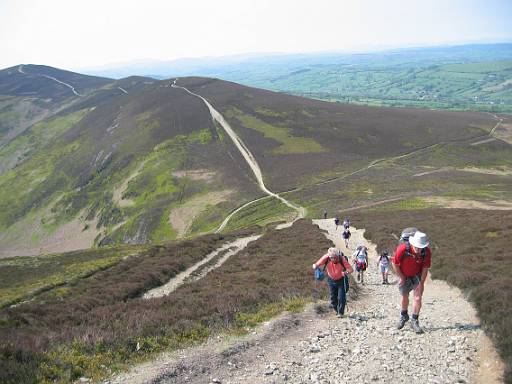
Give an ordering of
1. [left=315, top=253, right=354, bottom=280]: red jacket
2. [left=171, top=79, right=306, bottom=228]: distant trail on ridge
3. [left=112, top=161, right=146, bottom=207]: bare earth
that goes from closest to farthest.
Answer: [left=315, top=253, right=354, bottom=280]: red jacket < [left=171, top=79, right=306, bottom=228]: distant trail on ridge < [left=112, top=161, right=146, bottom=207]: bare earth

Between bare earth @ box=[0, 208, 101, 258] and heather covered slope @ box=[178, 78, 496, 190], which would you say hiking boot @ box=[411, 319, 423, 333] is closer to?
heather covered slope @ box=[178, 78, 496, 190]

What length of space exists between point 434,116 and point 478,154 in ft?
122

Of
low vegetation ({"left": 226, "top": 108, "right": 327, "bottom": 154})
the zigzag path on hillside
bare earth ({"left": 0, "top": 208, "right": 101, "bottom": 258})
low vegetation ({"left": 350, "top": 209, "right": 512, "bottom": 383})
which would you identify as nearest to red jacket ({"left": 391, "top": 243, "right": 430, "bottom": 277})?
the zigzag path on hillside

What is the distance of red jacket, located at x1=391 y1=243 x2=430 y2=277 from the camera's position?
11.7 meters

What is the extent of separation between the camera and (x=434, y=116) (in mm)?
139375

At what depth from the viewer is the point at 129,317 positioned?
14.5 metres

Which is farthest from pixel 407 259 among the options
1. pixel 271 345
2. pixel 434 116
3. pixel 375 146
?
pixel 434 116

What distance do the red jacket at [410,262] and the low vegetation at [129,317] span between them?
4.80 meters

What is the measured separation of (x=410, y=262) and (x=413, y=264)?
0.10 meters

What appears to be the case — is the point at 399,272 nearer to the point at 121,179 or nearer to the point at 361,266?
the point at 361,266

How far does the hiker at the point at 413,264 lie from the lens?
11502 millimetres

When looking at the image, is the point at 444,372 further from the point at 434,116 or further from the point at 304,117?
the point at 434,116

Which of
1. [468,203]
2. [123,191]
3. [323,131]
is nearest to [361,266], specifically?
[468,203]

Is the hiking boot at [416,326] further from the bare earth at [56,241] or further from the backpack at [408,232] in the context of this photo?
the bare earth at [56,241]
